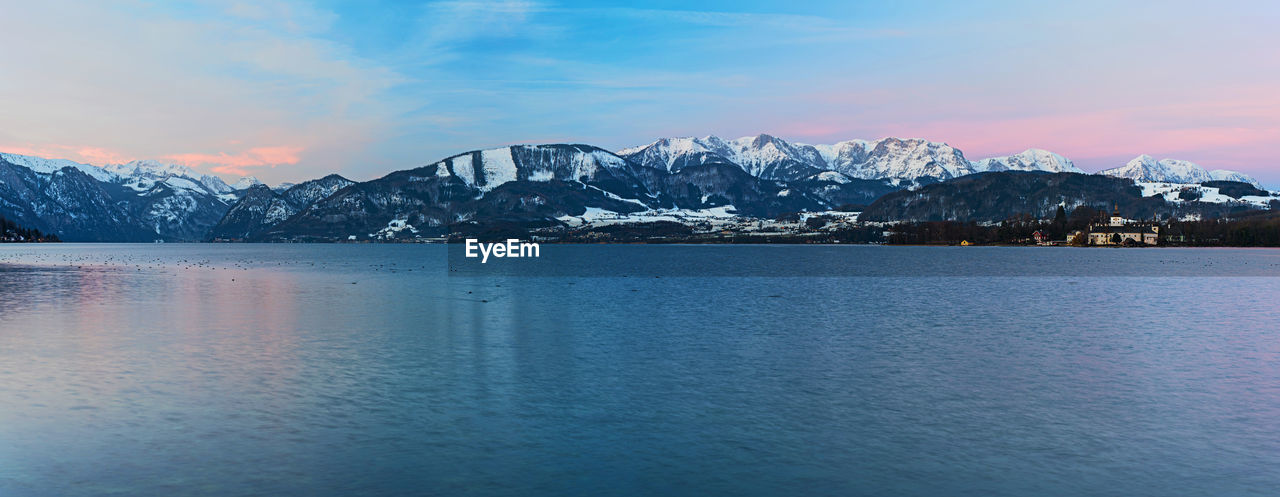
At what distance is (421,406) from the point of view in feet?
102

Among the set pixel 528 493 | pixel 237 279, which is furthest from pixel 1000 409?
pixel 237 279

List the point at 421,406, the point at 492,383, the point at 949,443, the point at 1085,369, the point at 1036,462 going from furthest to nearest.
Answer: the point at 1085,369
the point at 492,383
the point at 421,406
the point at 949,443
the point at 1036,462

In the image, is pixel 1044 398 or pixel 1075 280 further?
pixel 1075 280

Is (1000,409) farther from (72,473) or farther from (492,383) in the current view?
(72,473)

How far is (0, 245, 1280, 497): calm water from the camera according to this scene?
71.7 ft

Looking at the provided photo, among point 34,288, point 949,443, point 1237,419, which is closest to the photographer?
point 949,443

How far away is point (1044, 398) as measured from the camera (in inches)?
1286

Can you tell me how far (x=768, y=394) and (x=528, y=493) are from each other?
49.5 ft

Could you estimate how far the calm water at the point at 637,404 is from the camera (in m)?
21.9

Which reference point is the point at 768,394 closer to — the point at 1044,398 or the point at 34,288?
the point at 1044,398

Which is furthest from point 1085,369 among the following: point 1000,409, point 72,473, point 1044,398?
point 72,473

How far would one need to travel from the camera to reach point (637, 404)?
103 ft

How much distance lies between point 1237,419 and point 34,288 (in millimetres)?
115457

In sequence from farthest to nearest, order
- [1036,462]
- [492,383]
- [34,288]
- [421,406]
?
[34,288] → [492,383] → [421,406] → [1036,462]
